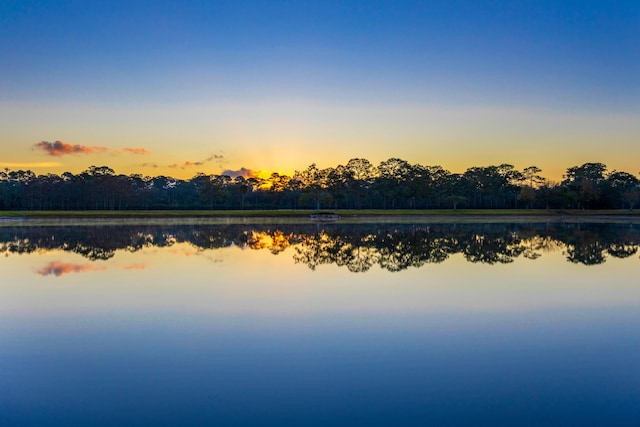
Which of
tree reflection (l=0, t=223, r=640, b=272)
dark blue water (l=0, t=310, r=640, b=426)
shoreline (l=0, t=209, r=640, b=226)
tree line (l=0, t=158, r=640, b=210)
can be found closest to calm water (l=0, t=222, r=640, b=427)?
dark blue water (l=0, t=310, r=640, b=426)

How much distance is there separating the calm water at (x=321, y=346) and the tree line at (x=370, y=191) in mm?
65438

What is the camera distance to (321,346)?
8.70 metres

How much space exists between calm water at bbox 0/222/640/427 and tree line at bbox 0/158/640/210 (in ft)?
215

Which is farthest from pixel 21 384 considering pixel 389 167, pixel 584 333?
pixel 389 167

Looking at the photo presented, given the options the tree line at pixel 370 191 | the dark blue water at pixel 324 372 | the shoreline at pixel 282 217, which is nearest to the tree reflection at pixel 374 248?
the dark blue water at pixel 324 372

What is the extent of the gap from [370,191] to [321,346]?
7840cm

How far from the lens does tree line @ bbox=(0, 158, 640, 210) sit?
269 feet

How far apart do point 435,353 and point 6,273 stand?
15.2 meters

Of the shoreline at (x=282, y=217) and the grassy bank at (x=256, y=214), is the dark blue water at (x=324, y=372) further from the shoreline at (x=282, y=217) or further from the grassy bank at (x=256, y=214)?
the grassy bank at (x=256, y=214)

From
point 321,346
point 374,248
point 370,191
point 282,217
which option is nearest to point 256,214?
point 282,217

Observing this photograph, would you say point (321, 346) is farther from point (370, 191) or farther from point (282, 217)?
point (370, 191)

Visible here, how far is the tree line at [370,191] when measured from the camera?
82.1 meters

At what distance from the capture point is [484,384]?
275 inches

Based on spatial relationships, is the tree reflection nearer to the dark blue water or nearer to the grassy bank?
the dark blue water
